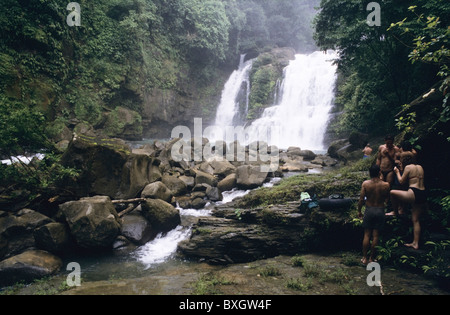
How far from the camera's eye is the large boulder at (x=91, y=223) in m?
6.01

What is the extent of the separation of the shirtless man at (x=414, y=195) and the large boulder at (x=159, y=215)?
246 inches

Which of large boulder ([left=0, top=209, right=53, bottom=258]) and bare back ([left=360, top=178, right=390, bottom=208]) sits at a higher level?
bare back ([left=360, top=178, right=390, bottom=208])

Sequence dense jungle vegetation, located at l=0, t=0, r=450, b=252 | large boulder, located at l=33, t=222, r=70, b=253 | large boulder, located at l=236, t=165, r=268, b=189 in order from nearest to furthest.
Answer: dense jungle vegetation, located at l=0, t=0, r=450, b=252
large boulder, located at l=33, t=222, r=70, b=253
large boulder, located at l=236, t=165, r=268, b=189

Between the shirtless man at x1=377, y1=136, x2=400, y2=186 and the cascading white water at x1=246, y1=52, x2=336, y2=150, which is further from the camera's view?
the cascading white water at x1=246, y1=52, x2=336, y2=150

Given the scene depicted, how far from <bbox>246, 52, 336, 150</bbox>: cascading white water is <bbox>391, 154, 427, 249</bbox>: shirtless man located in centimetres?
1841

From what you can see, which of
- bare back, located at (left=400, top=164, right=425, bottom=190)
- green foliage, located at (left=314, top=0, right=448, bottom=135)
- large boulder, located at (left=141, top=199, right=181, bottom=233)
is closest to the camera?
bare back, located at (left=400, top=164, right=425, bottom=190)

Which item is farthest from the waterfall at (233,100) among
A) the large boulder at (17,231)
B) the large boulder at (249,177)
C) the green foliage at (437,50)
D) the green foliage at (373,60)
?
the large boulder at (17,231)

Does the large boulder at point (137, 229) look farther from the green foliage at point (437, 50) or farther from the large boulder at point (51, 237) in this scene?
the green foliage at point (437, 50)

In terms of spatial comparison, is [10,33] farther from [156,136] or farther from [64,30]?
[156,136]

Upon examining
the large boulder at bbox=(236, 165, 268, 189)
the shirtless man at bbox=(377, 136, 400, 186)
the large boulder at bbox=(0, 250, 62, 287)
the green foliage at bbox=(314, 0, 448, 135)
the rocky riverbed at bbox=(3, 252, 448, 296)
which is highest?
the green foliage at bbox=(314, 0, 448, 135)

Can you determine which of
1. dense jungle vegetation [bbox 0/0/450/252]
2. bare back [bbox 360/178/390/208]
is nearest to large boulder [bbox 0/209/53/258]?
dense jungle vegetation [bbox 0/0/450/252]

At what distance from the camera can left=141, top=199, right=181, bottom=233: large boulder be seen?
7660mm

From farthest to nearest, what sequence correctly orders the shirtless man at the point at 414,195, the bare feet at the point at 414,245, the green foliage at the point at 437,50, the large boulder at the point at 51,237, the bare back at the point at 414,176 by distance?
1. the large boulder at the point at 51,237
2. the bare back at the point at 414,176
3. the shirtless man at the point at 414,195
4. the bare feet at the point at 414,245
5. the green foliage at the point at 437,50

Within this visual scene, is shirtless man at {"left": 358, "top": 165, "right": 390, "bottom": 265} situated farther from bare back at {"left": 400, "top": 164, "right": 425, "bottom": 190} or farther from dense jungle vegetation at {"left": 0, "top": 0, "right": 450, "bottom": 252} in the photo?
dense jungle vegetation at {"left": 0, "top": 0, "right": 450, "bottom": 252}
